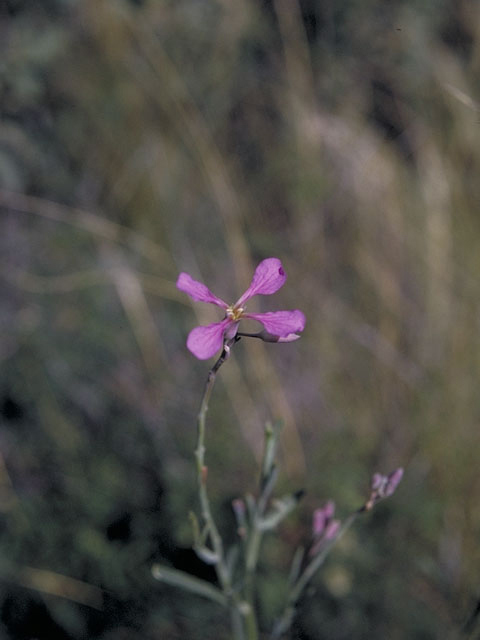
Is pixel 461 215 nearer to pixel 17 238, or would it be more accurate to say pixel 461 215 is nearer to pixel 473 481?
pixel 473 481

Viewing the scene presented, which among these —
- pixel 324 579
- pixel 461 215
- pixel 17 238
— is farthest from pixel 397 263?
pixel 17 238

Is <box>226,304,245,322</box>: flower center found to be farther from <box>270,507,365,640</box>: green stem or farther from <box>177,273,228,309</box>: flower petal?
<box>270,507,365,640</box>: green stem

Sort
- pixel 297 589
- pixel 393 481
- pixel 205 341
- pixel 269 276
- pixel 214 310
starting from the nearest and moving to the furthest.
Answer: pixel 205 341
pixel 269 276
pixel 393 481
pixel 297 589
pixel 214 310

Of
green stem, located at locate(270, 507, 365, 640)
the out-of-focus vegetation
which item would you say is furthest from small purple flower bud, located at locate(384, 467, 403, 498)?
the out-of-focus vegetation

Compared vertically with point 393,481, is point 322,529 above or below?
below

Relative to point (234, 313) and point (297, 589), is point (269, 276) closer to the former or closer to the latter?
point (234, 313)

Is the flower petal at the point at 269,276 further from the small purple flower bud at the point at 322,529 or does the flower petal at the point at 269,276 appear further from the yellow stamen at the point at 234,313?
the small purple flower bud at the point at 322,529

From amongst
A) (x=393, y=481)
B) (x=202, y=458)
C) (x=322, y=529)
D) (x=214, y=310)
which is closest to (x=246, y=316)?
(x=202, y=458)

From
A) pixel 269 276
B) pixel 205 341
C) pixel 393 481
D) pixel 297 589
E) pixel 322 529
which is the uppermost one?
pixel 269 276
